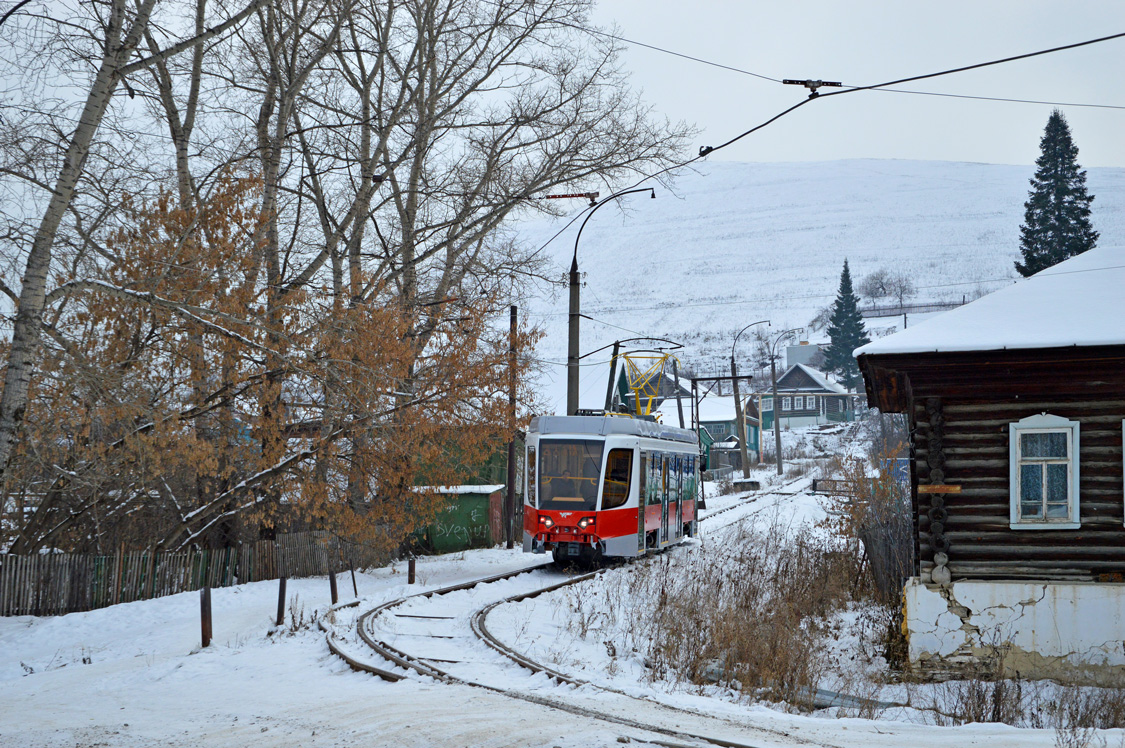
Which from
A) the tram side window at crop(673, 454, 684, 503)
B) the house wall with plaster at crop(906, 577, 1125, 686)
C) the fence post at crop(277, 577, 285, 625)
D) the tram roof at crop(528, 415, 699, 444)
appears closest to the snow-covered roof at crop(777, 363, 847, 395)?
the tram side window at crop(673, 454, 684, 503)

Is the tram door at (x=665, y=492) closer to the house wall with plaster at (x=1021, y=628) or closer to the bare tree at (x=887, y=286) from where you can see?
the house wall with plaster at (x=1021, y=628)

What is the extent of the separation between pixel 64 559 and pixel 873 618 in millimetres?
12599

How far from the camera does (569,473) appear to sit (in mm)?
18094

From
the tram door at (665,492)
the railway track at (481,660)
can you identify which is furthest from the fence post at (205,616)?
the tram door at (665,492)

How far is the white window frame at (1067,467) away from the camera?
37.4 feet

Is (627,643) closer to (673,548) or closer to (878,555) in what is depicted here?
(878,555)

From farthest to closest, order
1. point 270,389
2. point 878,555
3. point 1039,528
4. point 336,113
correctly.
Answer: point 336,113
point 270,389
point 878,555
point 1039,528

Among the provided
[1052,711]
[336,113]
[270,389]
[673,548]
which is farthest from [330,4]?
[1052,711]

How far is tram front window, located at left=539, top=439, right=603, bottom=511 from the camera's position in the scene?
17.9 metres

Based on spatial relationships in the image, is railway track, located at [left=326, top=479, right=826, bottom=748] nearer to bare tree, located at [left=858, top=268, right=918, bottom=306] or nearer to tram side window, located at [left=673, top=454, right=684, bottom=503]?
tram side window, located at [left=673, top=454, right=684, bottom=503]

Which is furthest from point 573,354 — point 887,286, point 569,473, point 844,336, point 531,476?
point 887,286

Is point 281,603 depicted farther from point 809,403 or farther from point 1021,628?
point 809,403

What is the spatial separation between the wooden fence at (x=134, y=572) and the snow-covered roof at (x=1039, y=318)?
1032 centimetres

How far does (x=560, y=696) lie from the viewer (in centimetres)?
858
